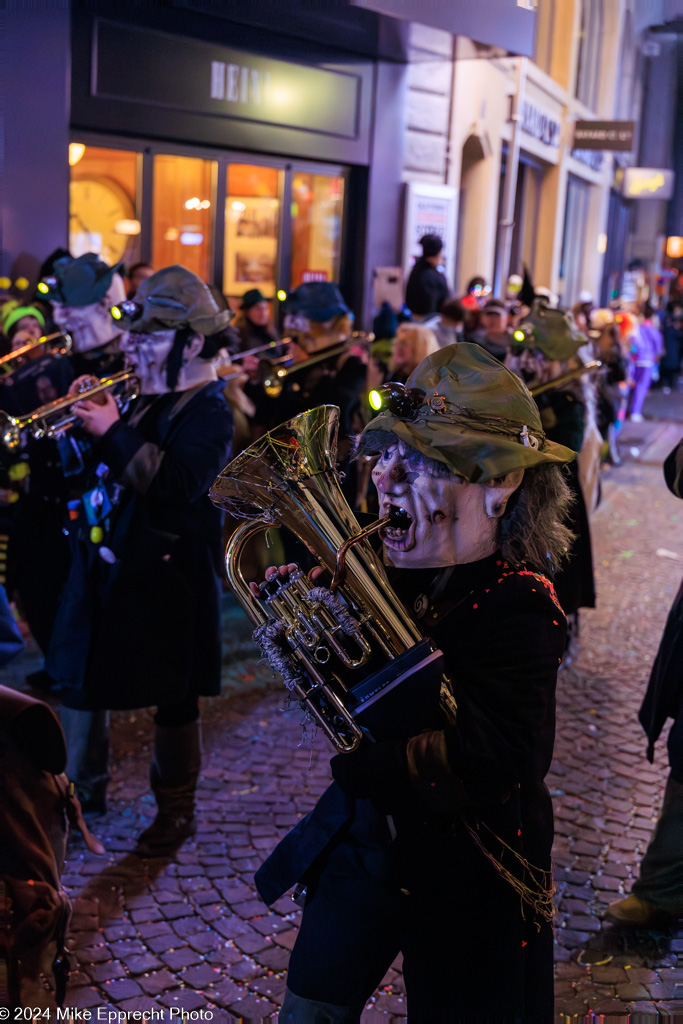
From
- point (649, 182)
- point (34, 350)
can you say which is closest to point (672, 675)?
point (34, 350)

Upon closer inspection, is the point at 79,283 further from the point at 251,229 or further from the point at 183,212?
the point at 251,229

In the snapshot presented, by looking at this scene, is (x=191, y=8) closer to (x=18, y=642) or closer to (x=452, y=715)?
(x=18, y=642)

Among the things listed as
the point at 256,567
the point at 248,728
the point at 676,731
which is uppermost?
the point at 256,567

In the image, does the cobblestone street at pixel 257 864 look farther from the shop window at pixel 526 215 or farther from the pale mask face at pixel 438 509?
the shop window at pixel 526 215

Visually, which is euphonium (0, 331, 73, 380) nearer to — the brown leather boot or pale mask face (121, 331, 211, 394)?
pale mask face (121, 331, 211, 394)

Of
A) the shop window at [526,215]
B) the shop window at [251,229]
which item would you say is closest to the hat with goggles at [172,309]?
the shop window at [251,229]

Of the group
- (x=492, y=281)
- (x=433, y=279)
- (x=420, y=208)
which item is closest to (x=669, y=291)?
(x=492, y=281)

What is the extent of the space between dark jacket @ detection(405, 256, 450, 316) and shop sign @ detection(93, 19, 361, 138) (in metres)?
2.16

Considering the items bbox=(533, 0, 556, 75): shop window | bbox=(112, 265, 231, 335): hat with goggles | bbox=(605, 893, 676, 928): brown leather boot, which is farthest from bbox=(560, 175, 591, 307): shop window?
bbox=(605, 893, 676, 928): brown leather boot

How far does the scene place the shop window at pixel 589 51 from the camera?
21516 mm

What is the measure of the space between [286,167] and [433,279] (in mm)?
2214

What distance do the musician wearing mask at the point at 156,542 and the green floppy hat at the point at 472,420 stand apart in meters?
1.80

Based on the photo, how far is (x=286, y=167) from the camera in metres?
11.0

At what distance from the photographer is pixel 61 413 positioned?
4609 millimetres
